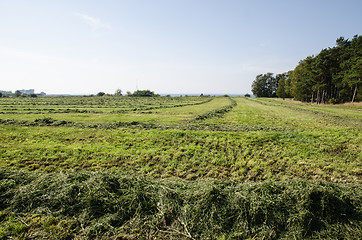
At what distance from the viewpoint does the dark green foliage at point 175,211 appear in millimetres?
3059

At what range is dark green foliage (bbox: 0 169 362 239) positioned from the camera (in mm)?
3059

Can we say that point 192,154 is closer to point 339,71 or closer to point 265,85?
point 339,71

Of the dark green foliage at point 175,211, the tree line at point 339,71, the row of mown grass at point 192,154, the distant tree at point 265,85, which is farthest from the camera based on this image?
the distant tree at point 265,85

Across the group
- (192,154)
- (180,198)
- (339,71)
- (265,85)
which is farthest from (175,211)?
(265,85)

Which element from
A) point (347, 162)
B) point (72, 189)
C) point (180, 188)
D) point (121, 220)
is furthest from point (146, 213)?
point (347, 162)

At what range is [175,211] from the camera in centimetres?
347

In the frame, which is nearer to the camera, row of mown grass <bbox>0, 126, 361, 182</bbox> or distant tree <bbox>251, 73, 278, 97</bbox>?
row of mown grass <bbox>0, 126, 361, 182</bbox>

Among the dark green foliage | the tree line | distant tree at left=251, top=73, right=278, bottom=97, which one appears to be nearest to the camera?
the dark green foliage

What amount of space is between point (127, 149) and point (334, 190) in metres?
7.26

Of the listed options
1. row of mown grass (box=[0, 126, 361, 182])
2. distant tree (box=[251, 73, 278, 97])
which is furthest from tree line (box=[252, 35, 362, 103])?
distant tree (box=[251, 73, 278, 97])

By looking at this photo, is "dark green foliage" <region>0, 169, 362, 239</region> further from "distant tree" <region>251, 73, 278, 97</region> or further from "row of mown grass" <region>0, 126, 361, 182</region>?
"distant tree" <region>251, 73, 278, 97</region>

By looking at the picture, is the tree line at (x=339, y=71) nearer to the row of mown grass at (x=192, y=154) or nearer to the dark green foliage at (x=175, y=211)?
the row of mown grass at (x=192, y=154)

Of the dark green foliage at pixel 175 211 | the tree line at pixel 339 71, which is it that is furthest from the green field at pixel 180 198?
the tree line at pixel 339 71

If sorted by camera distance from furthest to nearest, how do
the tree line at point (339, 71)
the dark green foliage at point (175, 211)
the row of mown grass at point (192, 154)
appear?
the tree line at point (339, 71), the row of mown grass at point (192, 154), the dark green foliage at point (175, 211)
